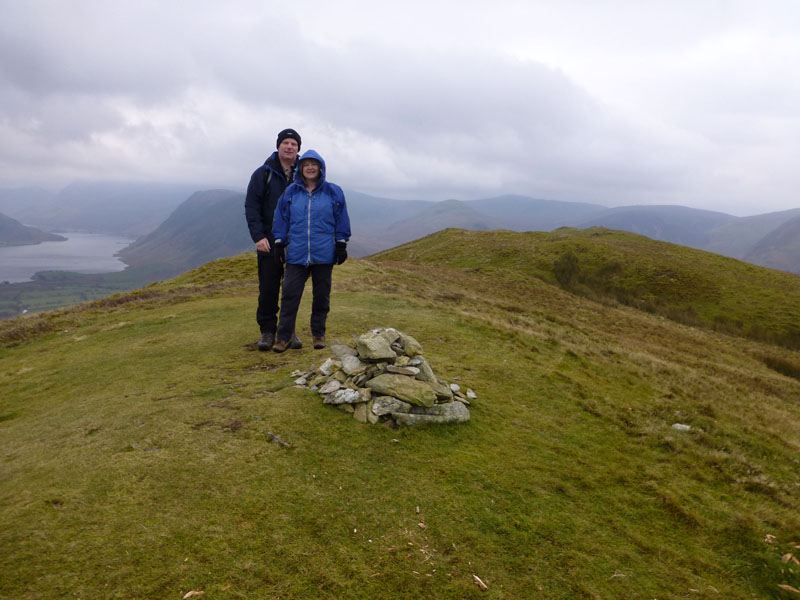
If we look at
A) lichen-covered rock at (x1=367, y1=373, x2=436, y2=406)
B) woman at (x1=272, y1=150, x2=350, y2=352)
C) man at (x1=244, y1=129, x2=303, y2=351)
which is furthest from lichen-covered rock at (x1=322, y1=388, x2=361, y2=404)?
man at (x1=244, y1=129, x2=303, y2=351)

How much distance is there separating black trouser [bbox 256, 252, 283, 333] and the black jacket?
1.93 ft

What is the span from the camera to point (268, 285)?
10.6 meters

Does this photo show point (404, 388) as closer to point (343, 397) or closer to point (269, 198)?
point (343, 397)

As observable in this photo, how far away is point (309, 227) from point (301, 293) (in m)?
1.69

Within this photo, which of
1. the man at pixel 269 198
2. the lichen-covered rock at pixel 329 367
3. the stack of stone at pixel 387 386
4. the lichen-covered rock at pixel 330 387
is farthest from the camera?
the man at pixel 269 198

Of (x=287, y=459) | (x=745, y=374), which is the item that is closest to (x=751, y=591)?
(x=287, y=459)

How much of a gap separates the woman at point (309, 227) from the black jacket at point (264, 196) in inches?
21.8

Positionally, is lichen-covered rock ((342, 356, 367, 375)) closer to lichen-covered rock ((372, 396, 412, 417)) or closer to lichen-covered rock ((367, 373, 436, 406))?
lichen-covered rock ((367, 373, 436, 406))

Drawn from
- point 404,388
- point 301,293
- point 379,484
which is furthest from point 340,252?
point 379,484

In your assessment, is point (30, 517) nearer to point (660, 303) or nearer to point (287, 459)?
point (287, 459)

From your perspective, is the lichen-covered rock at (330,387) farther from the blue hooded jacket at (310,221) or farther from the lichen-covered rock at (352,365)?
the blue hooded jacket at (310,221)

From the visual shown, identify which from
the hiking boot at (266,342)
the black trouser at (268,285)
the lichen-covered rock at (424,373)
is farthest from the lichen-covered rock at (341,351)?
the hiking boot at (266,342)

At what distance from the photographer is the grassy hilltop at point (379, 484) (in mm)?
4188

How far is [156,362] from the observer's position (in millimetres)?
11453
